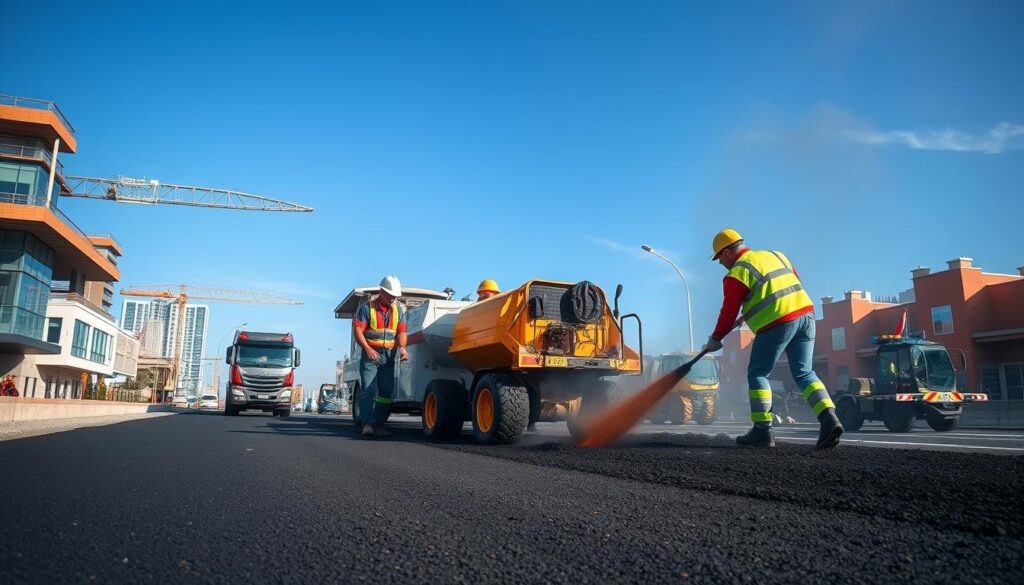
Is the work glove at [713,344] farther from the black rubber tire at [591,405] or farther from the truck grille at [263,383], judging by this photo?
the truck grille at [263,383]

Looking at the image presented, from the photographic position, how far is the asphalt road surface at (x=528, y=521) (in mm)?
2086

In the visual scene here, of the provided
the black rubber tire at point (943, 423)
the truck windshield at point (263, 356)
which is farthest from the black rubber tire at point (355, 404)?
the black rubber tire at point (943, 423)

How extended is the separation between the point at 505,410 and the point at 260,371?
606 inches

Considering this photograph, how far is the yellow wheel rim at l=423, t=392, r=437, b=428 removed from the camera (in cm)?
881

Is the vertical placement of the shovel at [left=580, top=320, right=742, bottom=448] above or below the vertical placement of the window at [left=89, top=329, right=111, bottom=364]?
below

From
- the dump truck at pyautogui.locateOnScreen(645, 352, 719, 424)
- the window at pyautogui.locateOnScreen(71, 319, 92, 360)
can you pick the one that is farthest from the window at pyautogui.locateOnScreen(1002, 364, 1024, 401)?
the window at pyautogui.locateOnScreen(71, 319, 92, 360)

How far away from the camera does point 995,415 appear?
1880 cm

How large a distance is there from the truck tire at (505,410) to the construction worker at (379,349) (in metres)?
1.94

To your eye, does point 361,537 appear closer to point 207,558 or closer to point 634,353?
point 207,558

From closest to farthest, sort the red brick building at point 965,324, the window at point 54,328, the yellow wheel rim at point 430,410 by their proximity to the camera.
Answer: the yellow wheel rim at point 430,410, the red brick building at point 965,324, the window at point 54,328

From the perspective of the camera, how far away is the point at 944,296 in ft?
Answer: 107

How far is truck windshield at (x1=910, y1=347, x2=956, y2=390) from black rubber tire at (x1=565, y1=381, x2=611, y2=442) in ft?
33.6

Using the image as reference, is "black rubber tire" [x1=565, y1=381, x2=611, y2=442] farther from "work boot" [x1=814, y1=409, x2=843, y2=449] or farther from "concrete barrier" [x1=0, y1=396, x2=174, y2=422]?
"concrete barrier" [x1=0, y1=396, x2=174, y2=422]

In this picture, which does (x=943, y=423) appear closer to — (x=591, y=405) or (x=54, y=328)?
(x=591, y=405)
